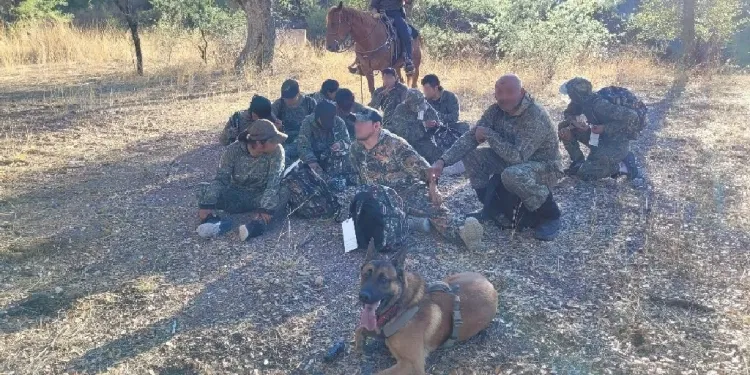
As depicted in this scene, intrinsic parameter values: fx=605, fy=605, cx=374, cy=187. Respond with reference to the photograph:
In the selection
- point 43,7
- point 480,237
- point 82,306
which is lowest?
point 82,306

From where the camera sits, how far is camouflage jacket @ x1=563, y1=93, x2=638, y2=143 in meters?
6.44

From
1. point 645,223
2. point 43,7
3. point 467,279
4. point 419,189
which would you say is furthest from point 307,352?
point 43,7

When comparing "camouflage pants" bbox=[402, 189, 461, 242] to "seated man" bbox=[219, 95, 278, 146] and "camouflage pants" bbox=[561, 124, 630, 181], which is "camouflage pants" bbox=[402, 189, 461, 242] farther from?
"camouflage pants" bbox=[561, 124, 630, 181]

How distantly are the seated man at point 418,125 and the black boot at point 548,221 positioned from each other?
2.21 metres

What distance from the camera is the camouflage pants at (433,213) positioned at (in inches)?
205

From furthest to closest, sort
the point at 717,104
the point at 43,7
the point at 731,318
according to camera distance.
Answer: the point at 43,7
the point at 717,104
the point at 731,318

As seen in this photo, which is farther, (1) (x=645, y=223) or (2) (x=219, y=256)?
(1) (x=645, y=223)

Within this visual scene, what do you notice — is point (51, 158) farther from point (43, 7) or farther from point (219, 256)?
point (43, 7)

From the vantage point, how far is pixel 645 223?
5.61 meters

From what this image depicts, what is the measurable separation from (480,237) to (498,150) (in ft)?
2.58

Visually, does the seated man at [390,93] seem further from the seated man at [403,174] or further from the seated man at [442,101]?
the seated man at [403,174]

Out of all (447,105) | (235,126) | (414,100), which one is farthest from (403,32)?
(235,126)

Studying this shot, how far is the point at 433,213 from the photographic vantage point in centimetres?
530

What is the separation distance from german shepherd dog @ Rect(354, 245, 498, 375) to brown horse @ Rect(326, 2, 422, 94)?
7103 mm
